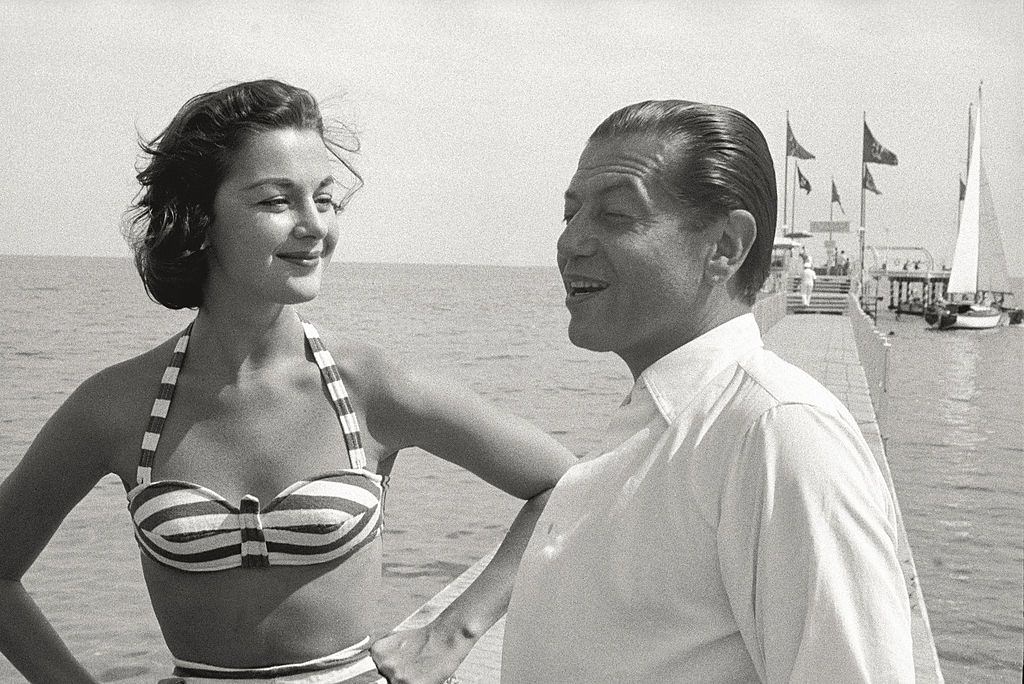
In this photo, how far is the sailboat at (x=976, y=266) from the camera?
5969 cm

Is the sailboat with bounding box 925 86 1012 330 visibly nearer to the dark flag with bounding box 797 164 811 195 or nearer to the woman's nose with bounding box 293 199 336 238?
the dark flag with bounding box 797 164 811 195

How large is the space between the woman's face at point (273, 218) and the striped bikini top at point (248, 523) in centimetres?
44

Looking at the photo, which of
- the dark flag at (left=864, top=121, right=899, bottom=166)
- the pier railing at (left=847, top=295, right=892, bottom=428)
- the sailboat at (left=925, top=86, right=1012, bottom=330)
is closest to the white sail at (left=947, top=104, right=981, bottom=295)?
the sailboat at (left=925, top=86, right=1012, bottom=330)

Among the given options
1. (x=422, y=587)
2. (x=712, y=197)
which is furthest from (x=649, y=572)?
(x=422, y=587)

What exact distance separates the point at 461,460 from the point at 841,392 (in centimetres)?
1380

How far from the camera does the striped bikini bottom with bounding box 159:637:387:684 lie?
2354mm

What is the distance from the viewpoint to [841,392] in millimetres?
15539

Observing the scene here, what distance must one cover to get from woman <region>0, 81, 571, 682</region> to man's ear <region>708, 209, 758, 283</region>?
99 centimetres

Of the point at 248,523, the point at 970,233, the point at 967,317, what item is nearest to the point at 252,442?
the point at 248,523

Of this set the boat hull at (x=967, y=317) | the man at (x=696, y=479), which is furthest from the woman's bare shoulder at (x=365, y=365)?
the boat hull at (x=967, y=317)

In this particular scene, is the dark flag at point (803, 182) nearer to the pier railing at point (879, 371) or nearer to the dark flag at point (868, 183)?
the dark flag at point (868, 183)

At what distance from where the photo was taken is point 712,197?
66.1 inches

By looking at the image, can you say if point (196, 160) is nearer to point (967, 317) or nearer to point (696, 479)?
point (696, 479)

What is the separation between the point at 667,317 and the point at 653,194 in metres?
0.19
